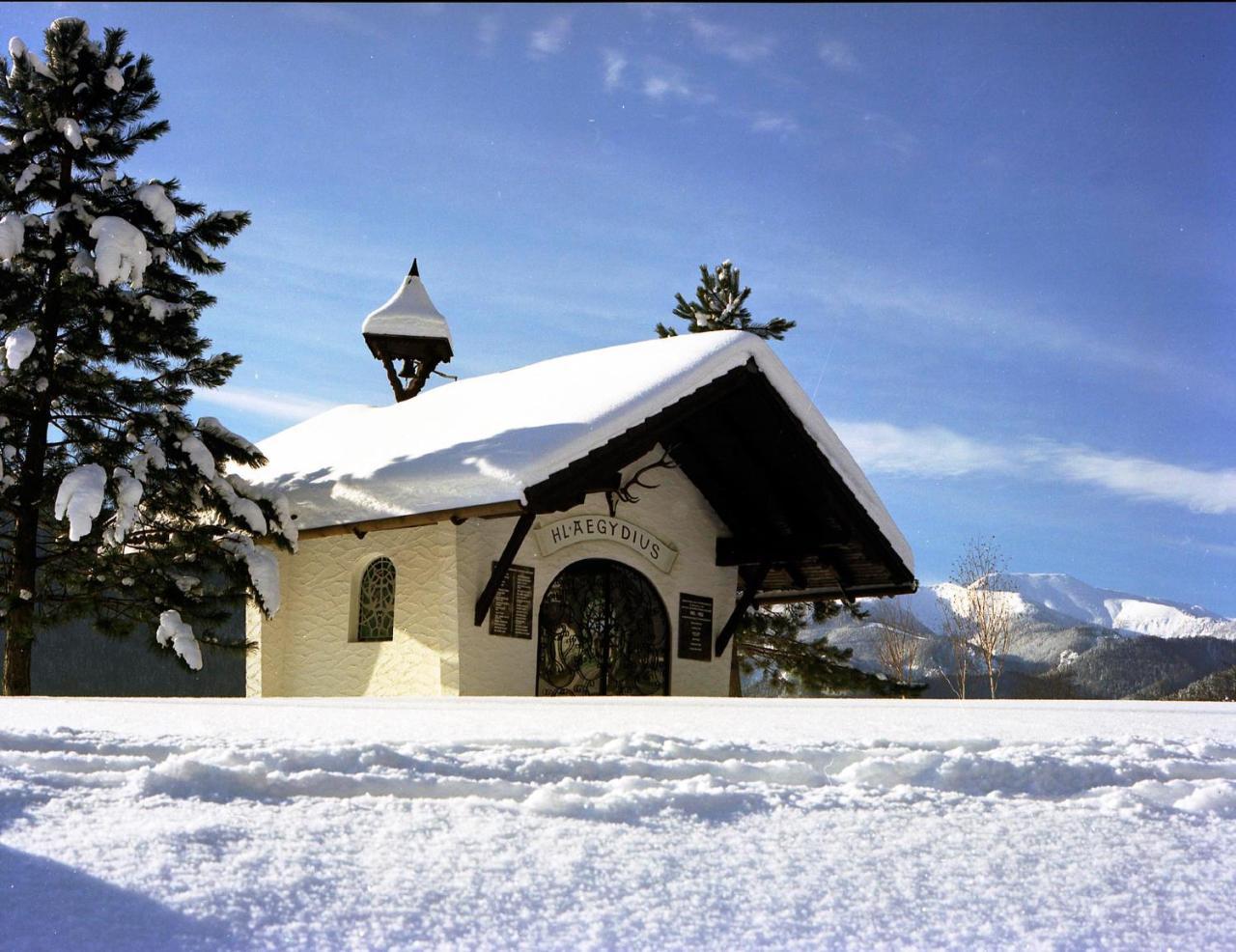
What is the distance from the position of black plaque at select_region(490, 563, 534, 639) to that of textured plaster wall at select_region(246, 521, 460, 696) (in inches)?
20.3

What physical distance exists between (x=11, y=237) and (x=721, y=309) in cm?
1364

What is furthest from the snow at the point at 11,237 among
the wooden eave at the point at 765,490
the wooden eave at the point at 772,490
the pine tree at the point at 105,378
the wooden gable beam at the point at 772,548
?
the wooden gable beam at the point at 772,548

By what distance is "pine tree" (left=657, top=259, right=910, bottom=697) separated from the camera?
850 inches

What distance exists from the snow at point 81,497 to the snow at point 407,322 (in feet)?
23.1

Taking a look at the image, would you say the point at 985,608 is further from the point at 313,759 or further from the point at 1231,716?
the point at 313,759

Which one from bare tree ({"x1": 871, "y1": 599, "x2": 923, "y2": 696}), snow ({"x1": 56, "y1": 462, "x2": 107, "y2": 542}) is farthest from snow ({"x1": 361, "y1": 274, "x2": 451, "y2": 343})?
bare tree ({"x1": 871, "y1": 599, "x2": 923, "y2": 696})

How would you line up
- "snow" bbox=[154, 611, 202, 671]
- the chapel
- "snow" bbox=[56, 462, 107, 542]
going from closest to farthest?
"snow" bbox=[56, 462, 107, 542] < the chapel < "snow" bbox=[154, 611, 202, 671]

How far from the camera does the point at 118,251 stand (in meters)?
12.6

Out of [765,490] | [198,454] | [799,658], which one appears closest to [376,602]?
[198,454]

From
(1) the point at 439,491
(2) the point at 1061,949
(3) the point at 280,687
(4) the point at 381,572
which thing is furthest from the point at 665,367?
(2) the point at 1061,949

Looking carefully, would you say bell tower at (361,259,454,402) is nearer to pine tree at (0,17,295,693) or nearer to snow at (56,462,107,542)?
pine tree at (0,17,295,693)

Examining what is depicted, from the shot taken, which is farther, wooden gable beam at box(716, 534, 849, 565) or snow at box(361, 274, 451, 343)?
snow at box(361, 274, 451, 343)

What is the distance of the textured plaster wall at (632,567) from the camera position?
1238 cm

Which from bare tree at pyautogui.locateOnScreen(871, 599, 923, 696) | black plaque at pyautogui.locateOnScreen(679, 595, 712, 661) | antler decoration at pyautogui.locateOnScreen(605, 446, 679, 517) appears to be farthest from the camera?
bare tree at pyautogui.locateOnScreen(871, 599, 923, 696)
